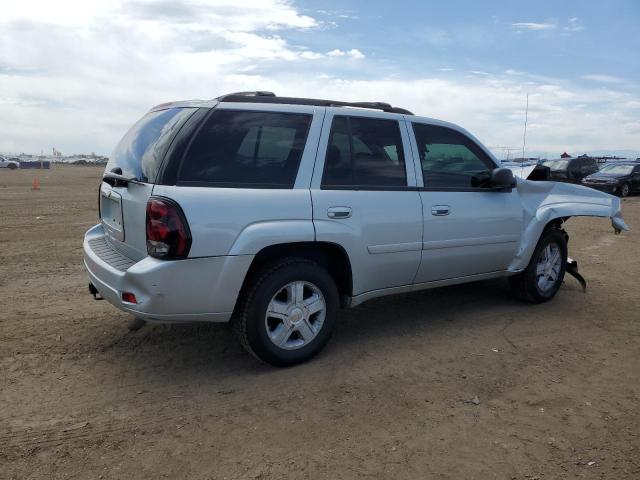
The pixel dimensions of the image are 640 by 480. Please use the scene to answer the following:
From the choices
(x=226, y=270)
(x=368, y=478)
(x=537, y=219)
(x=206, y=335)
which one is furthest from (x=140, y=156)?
(x=537, y=219)

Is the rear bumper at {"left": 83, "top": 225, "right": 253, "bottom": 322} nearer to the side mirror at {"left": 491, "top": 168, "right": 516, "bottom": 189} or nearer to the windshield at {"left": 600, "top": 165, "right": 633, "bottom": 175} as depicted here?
the side mirror at {"left": 491, "top": 168, "right": 516, "bottom": 189}

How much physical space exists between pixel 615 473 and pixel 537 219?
298cm

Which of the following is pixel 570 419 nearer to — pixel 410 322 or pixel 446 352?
pixel 446 352

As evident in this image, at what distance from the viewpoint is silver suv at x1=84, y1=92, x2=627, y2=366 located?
11.1ft

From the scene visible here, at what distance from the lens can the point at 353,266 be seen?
4020mm

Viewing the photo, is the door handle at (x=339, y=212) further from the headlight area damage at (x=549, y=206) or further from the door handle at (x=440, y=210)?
the headlight area damage at (x=549, y=206)

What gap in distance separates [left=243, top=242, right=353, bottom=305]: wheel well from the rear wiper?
0.97m

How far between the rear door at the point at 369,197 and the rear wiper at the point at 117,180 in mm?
1228

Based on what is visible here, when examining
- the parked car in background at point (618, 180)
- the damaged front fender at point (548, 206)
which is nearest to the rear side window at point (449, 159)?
the damaged front fender at point (548, 206)

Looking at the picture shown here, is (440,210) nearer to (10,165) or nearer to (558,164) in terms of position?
(558,164)

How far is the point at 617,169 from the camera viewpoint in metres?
23.0

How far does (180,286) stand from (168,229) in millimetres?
364

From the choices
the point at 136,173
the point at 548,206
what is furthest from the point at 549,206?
the point at 136,173

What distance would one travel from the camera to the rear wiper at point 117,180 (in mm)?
3583
